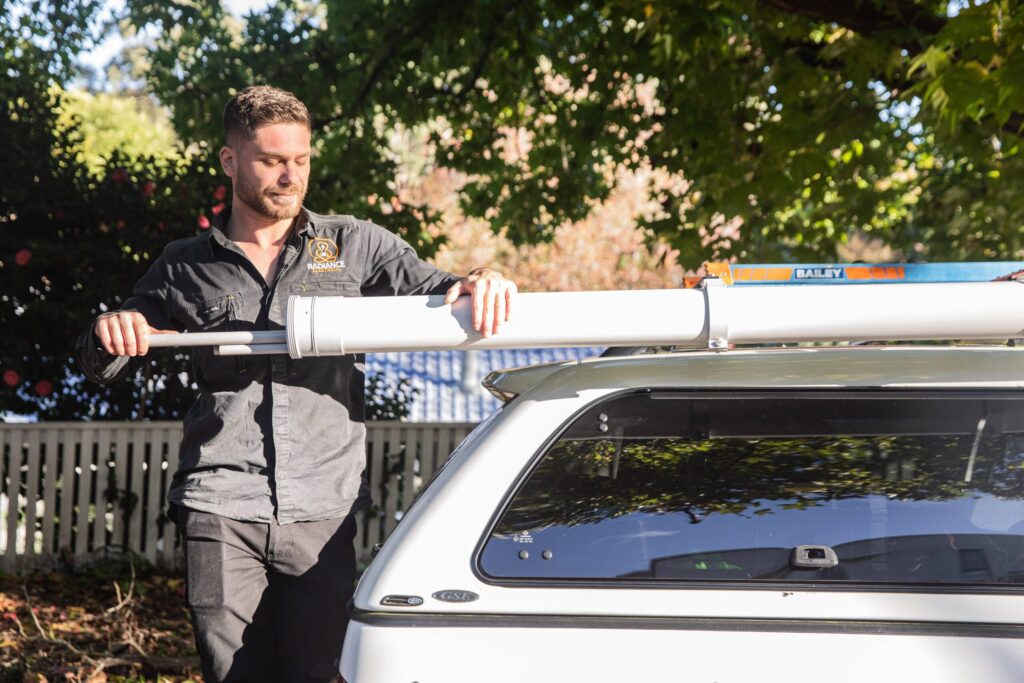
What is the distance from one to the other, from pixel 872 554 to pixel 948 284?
590 millimetres

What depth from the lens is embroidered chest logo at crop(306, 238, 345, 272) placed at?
2.95m

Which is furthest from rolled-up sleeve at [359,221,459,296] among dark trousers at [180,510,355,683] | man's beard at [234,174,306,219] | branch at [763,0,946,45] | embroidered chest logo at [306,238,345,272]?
branch at [763,0,946,45]

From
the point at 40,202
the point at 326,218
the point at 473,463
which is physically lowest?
the point at 473,463

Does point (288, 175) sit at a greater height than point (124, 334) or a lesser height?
greater

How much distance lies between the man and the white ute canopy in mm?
414

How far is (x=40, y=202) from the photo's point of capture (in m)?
7.34

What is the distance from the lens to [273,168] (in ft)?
9.51

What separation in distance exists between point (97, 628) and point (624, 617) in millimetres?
4426

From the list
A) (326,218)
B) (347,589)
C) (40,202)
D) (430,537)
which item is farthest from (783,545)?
(40,202)

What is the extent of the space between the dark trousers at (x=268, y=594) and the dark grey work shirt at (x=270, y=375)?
0.18 feet

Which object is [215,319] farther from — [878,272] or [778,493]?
[878,272]

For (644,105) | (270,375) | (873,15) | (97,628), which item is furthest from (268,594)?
(644,105)

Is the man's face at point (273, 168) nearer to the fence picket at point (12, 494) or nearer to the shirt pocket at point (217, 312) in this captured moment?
the shirt pocket at point (217, 312)

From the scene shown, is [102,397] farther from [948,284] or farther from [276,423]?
[948,284]
